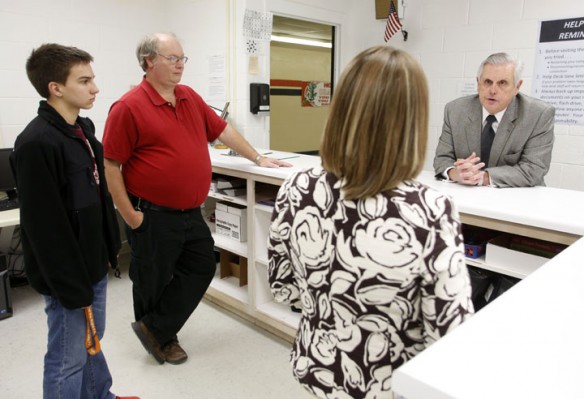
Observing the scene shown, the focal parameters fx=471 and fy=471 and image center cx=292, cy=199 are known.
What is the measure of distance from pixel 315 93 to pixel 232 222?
8.11 ft

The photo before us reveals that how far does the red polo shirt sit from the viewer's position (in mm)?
2025

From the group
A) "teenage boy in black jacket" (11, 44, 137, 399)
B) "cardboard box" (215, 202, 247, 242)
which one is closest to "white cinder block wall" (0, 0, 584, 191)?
"cardboard box" (215, 202, 247, 242)

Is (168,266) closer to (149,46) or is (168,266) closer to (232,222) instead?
(232,222)

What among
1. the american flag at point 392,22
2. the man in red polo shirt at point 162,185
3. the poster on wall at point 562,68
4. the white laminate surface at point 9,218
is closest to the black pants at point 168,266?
the man in red polo shirt at point 162,185

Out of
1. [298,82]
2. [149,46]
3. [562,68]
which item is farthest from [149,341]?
[298,82]

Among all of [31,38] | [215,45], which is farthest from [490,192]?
[31,38]

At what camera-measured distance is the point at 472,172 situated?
2018mm

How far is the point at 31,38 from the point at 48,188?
232 centimetres

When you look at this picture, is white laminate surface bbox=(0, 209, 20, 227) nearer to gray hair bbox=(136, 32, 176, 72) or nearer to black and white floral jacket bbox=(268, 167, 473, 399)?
gray hair bbox=(136, 32, 176, 72)

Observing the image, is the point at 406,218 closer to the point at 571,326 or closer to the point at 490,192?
the point at 571,326

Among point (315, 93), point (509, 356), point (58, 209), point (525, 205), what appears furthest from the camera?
point (315, 93)

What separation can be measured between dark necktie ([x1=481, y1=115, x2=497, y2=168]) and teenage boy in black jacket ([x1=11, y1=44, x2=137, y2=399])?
66.5 inches

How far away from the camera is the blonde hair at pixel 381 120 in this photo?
875mm

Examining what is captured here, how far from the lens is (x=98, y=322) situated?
174 cm
